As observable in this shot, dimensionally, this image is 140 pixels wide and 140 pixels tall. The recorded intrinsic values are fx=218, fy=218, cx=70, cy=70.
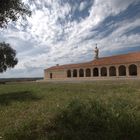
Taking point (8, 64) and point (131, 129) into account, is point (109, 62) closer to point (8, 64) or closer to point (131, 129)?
point (8, 64)

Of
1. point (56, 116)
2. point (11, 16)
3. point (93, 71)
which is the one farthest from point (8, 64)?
point (56, 116)

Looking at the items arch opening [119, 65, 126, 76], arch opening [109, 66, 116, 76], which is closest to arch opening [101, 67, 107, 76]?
arch opening [109, 66, 116, 76]

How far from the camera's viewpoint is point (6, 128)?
702 centimetres

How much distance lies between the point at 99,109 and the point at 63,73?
55.5 metres

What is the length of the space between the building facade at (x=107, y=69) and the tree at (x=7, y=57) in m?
15.2

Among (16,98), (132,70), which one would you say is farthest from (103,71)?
(16,98)

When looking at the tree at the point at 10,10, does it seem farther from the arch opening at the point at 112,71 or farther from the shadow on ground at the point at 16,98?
the arch opening at the point at 112,71

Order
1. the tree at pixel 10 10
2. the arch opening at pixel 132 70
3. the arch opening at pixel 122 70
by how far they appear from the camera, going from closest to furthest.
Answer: the tree at pixel 10 10 < the arch opening at pixel 132 70 < the arch opening at pixel 122 70

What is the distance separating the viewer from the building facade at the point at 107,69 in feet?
152

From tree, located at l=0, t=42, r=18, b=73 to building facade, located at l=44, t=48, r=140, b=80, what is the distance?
15.2 metres

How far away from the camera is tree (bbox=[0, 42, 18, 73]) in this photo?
49294 millimetres

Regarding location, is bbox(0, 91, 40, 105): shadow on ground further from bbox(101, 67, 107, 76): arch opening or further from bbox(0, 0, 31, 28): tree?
bbox(101, 67, 107, 76): arch opening

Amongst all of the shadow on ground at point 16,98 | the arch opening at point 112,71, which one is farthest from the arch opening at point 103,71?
the shadow on ground at point 16,98

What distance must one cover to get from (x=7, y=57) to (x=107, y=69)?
2356 centimetres
